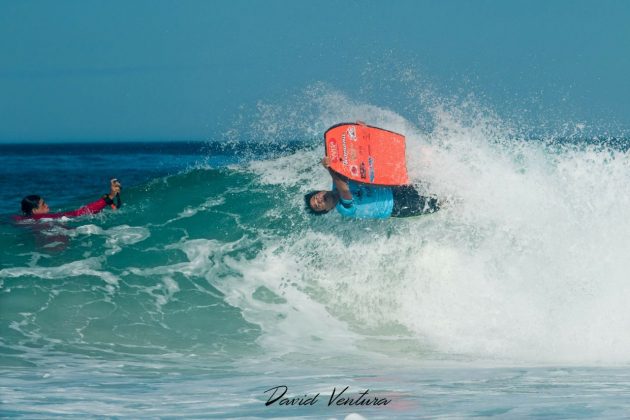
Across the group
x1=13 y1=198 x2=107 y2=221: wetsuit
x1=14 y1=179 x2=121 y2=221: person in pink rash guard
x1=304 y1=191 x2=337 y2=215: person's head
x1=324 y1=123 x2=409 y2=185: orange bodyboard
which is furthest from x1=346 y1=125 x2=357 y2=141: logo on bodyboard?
x1=13 y1=198 x2=107 y2=221: wetsuit

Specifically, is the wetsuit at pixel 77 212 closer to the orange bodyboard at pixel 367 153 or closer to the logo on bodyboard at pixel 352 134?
the orange bodyboard at pixel 367 153

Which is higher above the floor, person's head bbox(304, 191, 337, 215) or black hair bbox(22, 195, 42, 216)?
person's head bbox(304, 191, 337, 215)

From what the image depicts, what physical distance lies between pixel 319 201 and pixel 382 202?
0.90 meters

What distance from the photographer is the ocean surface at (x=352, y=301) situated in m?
5.20

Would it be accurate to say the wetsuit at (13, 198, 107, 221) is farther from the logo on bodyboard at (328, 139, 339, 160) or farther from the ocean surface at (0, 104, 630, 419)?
the logo on bodyboard at (328, 139, 339, 160)

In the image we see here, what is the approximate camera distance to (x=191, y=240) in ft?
35.6

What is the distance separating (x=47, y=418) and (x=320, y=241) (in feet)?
19.5

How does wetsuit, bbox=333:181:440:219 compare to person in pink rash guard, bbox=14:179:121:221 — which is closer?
wetsuit, bbox=333:181:440:219

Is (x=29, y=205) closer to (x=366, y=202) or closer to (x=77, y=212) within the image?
(x=77, y=212)

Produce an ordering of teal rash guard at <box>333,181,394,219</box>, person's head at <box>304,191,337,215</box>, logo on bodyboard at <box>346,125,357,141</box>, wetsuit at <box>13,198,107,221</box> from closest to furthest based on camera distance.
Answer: person's head at <box>304,191,337,215</box>
teal rash guard at <box>333,181,394,219</box>
logo on bodyboard at <box>346,125,357,141</box>
wetsuit at <box>13,198,107,221</box>

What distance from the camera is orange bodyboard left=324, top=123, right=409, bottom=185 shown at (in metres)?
8.57

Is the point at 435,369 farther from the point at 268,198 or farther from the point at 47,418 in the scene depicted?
the point at 268,198

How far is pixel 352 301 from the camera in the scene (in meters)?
8.92

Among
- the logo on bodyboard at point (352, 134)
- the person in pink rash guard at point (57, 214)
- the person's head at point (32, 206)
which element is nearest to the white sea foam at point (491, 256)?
the logo on bodyboard at point (352, 134)
